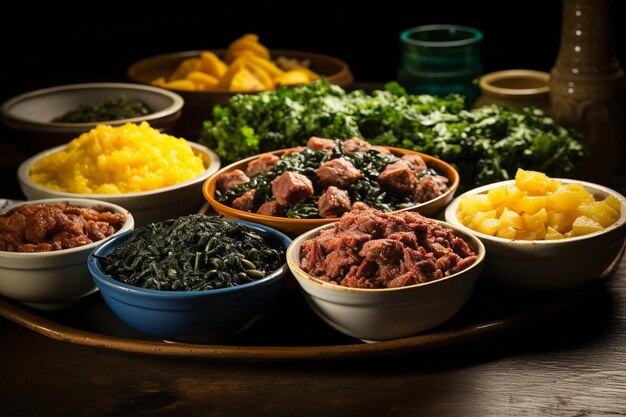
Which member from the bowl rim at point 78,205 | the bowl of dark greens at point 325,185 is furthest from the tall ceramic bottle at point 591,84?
the bowl rim at point 78,205

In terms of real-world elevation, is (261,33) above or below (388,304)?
below

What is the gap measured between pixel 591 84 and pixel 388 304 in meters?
2.36

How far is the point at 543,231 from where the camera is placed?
3318mm

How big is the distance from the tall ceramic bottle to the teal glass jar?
2.33ft

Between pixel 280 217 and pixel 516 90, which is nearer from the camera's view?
pixel 280 217

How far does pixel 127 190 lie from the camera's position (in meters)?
4.05

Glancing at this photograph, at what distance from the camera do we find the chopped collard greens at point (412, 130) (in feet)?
14.4

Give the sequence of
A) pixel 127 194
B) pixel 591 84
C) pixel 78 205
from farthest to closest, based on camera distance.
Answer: pixel 591 84 → pixel 127 194 → pixel 78 205

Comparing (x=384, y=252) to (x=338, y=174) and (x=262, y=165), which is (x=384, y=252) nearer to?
(x=338, y=174)

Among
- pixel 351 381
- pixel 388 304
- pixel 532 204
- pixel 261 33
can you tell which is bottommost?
pixel 351 381

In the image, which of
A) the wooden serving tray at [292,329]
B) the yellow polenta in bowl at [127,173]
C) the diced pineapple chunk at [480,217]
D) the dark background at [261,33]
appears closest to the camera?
the wooden serving tray at [292,329]

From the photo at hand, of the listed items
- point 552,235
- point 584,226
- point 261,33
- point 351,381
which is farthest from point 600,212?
point 261,33

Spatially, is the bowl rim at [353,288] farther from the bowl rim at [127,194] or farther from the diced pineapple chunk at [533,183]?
the bowl rim at [127,194]

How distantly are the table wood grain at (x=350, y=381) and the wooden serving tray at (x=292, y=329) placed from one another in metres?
0.06
